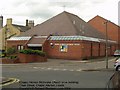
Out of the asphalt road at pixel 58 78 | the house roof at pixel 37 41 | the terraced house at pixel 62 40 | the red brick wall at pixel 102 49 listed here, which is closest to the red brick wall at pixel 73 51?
the terraced house at pixel 62 40

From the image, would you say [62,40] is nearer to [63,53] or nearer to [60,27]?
[63,53]

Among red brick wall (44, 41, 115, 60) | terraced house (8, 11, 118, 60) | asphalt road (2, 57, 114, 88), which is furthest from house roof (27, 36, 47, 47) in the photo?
asphalt road (2, 57, 114, 88)

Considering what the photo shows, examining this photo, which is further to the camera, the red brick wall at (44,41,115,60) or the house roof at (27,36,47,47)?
the house roof at (27,36,47,47)

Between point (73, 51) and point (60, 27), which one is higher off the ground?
point (60, 27)

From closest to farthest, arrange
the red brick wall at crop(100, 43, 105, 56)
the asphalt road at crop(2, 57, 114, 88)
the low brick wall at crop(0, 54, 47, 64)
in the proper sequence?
the asphalt road at crop(2, 57, 114, 88) < the low brick wall at crop(0, 54, 47, 64) < the red brick wall at crop(100, 43, 105, 56)

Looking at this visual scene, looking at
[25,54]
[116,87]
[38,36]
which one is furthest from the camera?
[38,36]

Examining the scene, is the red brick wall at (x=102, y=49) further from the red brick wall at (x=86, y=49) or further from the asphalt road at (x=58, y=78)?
the asphalt road at (x=58, y=78)

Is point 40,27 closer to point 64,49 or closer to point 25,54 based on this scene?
point 64,49

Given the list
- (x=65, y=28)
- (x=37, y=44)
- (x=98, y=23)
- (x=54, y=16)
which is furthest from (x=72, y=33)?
(x=98, y=23)

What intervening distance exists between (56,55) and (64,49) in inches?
73.9

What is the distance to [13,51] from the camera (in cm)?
4875

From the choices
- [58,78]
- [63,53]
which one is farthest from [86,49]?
[58,78]

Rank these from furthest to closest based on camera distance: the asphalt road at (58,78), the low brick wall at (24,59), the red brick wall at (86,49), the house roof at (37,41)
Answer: the house roof at (37,41) < the red brick wall at (86,49) < the low brick wall at (24,59) < the asphalt road at (58,78)

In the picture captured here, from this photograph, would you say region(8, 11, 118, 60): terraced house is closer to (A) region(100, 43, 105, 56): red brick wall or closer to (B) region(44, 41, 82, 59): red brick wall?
(B) region(44, 41, 82, 59): red brick wall
